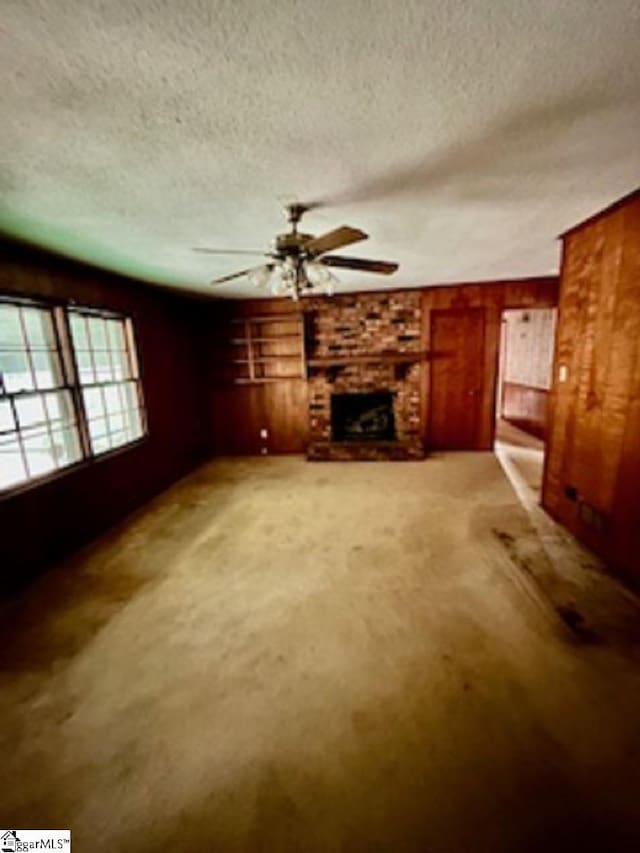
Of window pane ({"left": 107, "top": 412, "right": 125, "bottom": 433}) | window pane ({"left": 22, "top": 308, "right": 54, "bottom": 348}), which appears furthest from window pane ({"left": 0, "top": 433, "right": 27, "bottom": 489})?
window pane ({"left": 107, "top": 412, "right": 125, "bottom": 433})

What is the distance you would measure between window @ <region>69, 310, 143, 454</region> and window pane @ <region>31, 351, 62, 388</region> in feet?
0.67

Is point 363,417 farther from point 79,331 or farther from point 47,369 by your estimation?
point 47,369

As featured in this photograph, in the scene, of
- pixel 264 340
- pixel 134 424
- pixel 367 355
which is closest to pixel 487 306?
pixel 367 355

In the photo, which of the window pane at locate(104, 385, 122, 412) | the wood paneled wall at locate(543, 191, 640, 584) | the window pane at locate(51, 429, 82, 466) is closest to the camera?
the wood paneled wall at locate(543, 191, 640, 584)

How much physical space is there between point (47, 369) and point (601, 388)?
433 cm

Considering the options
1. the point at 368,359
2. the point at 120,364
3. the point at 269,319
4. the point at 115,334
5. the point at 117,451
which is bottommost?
the point at 117,451

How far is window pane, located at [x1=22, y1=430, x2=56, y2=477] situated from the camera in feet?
10.0

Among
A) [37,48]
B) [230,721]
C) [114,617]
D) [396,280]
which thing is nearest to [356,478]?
[396,280]

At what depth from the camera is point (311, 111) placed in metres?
1.42

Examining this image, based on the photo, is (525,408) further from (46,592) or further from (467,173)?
(46,592)

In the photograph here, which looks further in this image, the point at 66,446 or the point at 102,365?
the point at 102,365

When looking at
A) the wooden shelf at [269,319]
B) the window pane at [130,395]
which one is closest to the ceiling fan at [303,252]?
the window pane at [130,395]

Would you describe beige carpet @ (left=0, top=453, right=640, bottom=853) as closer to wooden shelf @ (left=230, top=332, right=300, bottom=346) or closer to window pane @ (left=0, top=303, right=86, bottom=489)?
window pane @ (left=0, top=303, right=86, bottom=489)

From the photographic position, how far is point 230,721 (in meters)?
1.74
